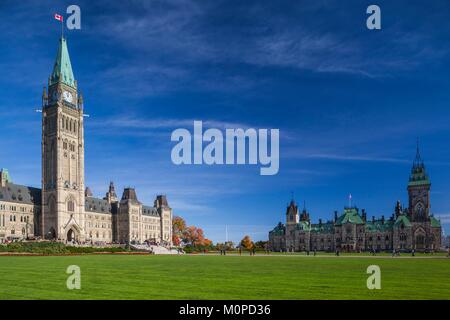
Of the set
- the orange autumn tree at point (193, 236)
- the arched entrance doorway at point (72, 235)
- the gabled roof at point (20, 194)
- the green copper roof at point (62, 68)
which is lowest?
the orange autumn tree at point (193, 236)

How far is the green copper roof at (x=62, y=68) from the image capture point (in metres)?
129

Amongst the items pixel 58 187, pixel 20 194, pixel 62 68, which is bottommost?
pixel 20 194

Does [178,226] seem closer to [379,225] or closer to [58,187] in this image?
[58,187]

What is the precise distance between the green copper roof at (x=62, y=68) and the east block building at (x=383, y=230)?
88578 millimetres

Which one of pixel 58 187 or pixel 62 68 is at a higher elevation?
pixel 62 68

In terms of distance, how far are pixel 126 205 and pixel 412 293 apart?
461 ft

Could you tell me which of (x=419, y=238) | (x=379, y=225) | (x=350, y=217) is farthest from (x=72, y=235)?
(x=419, y=238)

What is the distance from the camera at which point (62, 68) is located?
13000 centimetres

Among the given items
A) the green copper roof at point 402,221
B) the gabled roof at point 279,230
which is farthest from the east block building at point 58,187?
the green copper roof at point 402,221

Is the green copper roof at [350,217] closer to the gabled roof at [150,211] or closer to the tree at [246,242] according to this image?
the tree at [246,242]

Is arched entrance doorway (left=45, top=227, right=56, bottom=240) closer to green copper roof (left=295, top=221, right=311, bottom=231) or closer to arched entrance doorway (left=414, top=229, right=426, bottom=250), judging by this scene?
green copper roof (left=295, top=221, right=311, bottom=231)

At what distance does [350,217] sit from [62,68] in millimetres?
96720
